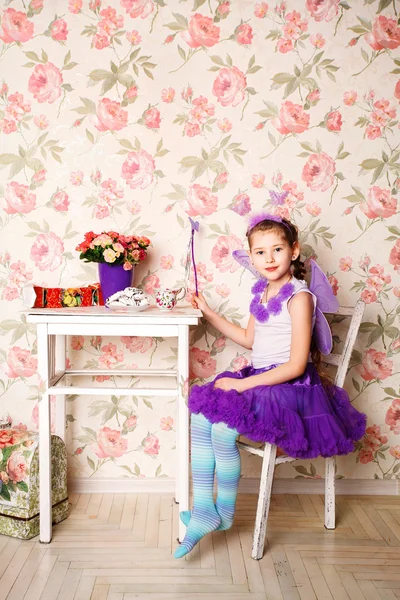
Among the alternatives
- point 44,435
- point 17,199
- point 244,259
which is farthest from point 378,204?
point 44,435

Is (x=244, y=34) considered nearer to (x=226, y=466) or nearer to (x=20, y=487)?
(x=226, y=466)

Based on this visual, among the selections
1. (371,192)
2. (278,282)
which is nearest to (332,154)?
(371,192)

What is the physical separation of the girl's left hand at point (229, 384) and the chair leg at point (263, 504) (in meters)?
0.22

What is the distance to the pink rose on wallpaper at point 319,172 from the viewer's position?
2.39 m

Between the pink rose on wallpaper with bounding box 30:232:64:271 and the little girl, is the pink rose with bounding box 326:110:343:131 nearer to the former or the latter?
the little girl

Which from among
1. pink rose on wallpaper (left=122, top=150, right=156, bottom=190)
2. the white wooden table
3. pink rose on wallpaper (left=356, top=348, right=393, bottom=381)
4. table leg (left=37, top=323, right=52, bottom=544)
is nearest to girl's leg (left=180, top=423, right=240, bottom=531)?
the white wooden table

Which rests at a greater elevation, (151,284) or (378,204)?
(378,204)

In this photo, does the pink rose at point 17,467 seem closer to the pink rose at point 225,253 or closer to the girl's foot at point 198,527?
the girl's foot at point 198,527

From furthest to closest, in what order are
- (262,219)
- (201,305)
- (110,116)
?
1. (110,116)
2. (201,305)
3. (262,219)

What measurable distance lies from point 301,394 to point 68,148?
4.34 feet

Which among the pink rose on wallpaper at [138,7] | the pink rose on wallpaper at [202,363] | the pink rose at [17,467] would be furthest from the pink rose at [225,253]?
the pink rose at [17,467]

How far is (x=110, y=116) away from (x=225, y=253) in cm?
71

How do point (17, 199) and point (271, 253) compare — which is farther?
point (17, 199)

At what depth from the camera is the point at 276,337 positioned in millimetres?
2127
